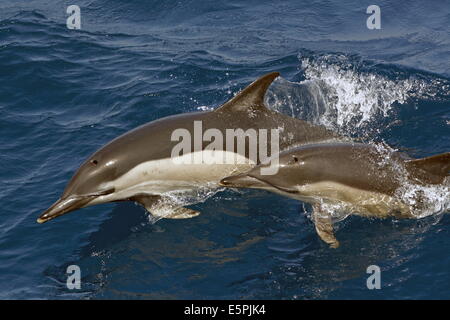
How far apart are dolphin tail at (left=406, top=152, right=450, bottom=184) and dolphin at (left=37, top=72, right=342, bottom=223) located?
1575 millimetres

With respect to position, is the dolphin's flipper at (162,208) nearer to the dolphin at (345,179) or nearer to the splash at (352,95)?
the dolphin at (345,179)

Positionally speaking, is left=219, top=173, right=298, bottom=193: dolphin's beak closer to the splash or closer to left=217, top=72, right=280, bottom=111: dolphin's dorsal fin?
left=217, top=72, right=280, bottom=111: dolphin's dorsal fin

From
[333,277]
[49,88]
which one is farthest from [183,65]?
[333,277]

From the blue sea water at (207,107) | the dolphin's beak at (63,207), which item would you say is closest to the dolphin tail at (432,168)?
the blue sea water at (207,107)

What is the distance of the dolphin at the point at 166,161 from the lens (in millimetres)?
8859

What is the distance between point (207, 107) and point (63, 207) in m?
4.00

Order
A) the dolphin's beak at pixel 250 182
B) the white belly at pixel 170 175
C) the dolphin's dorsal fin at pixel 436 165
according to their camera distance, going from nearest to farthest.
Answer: the dolphin's dorsal fin at pixel 436 165, the dolphin's beak at pixel 250 182, the white belly at pixel 170 175

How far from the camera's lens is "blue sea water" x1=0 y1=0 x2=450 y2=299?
26.5 ft

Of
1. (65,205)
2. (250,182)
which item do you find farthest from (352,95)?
(65,205)

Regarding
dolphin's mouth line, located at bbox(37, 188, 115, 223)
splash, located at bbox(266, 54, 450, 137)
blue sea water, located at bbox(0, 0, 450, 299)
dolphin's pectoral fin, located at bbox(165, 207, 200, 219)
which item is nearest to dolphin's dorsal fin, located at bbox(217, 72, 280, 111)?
blue sea water, located at bbox(0, 0, 450, 299)

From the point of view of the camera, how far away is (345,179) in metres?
8.35

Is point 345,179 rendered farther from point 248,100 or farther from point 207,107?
point 207,107

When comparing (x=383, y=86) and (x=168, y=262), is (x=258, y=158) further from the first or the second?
(x=383, y=86)

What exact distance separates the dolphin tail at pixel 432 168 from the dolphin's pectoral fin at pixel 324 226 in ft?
3.74
